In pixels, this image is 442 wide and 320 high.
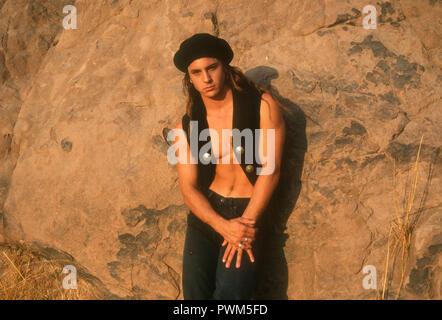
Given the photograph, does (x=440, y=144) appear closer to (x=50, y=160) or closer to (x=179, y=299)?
(x=179, y=299)

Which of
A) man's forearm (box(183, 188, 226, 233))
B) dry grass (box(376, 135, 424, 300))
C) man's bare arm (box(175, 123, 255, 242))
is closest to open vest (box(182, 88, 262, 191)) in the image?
man's bare arm (box(175, 123, 255, 242))

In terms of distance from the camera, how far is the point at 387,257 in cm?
278

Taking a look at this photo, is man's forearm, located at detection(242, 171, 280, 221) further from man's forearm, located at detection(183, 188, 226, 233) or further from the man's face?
the man's face

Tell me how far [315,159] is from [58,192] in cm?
205

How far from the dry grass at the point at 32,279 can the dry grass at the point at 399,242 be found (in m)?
2.20

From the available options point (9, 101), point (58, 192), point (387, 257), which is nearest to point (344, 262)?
point (387, 257)

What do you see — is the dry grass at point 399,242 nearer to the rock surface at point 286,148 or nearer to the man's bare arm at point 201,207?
the rock surface at point 286,148

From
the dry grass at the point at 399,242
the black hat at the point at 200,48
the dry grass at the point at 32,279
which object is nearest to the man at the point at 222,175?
the black hat at the point at 200,48

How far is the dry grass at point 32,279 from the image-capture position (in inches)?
136

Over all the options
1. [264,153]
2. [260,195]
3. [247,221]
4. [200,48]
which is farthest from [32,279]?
[200,48]

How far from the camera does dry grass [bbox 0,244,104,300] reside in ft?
11.4

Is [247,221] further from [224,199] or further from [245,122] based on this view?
[245,122]

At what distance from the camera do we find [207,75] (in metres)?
2.68

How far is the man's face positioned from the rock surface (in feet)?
1.81
